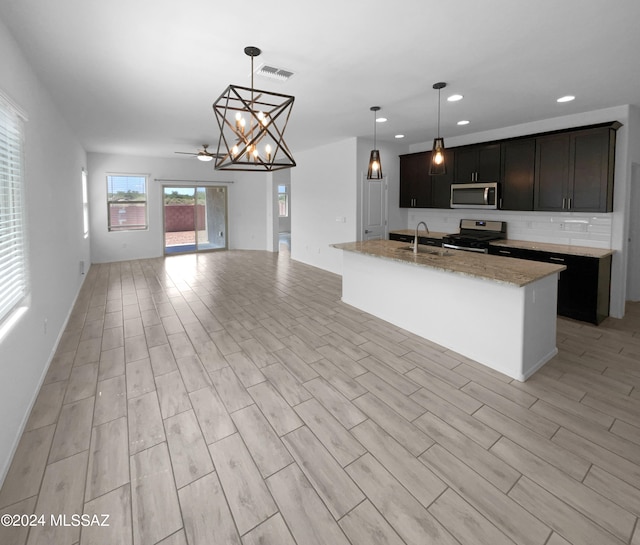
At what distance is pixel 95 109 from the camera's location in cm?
451

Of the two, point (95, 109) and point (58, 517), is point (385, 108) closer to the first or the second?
point (95, 109)

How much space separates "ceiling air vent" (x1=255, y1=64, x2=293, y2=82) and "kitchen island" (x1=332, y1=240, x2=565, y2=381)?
2.15 metres

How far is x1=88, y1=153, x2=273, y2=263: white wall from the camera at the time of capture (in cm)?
827

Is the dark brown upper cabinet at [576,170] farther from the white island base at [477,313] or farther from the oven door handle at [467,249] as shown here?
the white island base at [477,313]

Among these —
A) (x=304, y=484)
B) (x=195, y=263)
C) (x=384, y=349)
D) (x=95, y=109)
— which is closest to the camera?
(x=304, y=484)

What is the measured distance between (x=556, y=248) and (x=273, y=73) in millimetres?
4201

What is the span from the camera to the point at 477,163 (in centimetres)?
558

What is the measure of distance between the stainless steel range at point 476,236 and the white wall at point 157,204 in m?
5.84

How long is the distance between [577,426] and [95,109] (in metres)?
6.13

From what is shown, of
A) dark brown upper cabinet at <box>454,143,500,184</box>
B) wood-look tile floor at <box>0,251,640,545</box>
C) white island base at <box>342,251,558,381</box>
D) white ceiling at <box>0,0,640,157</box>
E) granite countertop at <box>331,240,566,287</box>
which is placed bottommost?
wood-look tile floor at <box>0,251,640,545</box>

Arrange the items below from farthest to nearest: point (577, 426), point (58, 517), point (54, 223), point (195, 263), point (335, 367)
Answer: point (195, 263) < point (54, 223) < point (335, 367) < point (577, 426) < point (58, 517)

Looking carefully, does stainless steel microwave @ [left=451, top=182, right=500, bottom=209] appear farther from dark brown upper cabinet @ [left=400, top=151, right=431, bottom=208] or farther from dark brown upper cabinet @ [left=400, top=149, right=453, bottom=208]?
dark brown upper cabinet @ [left=400, top=151, right=431, bottom=208]

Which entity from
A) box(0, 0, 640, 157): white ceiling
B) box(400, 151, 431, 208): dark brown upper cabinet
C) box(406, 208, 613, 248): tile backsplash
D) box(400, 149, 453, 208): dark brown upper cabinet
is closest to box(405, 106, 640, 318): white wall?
box(406, 208, 613, 248): tile backsplash

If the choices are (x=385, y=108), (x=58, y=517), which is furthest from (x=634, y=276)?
(x=58, y=517)
